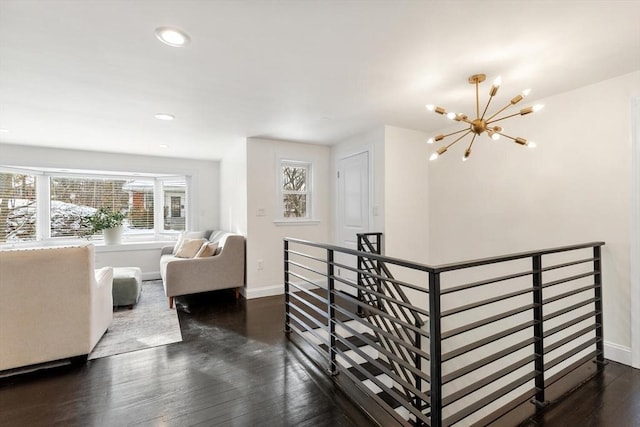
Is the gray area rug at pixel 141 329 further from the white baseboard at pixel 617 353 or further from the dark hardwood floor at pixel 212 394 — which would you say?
the white baseboard at pixel 617 353

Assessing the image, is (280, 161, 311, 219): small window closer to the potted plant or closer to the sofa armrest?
the sofa armrest

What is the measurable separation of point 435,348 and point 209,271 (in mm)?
3316

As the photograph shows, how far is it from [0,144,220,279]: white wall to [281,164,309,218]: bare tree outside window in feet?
7.06

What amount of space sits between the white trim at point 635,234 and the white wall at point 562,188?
38mm

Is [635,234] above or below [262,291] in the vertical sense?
above

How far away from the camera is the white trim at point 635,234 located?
90.5 inches

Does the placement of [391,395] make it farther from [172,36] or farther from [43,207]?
[43,207]

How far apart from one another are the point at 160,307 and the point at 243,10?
3.63 meters

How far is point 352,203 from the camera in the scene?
4.32m

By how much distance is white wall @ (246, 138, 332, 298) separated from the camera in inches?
165

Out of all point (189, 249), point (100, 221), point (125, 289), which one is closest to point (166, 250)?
point (189, 249)

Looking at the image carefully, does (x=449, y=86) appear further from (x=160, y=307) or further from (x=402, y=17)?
(x=160, y=307)

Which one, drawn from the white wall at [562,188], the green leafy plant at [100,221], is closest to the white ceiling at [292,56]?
the white wall at [562,188]

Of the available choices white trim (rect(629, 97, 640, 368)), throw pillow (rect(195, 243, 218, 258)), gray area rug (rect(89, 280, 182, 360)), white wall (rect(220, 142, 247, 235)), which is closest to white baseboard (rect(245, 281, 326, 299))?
throw pillow (rect(195, 243, 218, 258))
